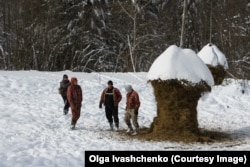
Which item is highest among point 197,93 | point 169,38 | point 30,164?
point 169,38

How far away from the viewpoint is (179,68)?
544 inches

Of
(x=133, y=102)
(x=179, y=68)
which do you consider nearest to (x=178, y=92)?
(x=179, y=68)

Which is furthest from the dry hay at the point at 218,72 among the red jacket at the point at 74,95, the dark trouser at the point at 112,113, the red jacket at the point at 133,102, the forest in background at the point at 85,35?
the red jacket at the point at 74,95

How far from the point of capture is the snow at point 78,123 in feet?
39.6

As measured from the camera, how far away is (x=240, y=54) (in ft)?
99.4

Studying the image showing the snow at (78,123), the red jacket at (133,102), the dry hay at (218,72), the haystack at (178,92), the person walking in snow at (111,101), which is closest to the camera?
the snow at (78,123)

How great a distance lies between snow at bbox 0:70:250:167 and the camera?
1206 cm

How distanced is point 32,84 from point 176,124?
10255 mm

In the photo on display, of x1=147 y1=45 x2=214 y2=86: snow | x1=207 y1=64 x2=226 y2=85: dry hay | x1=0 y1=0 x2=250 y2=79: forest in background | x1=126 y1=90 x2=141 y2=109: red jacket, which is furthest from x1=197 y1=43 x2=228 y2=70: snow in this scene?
x1=126 y1=90 x2=141 y2=109: red jacket

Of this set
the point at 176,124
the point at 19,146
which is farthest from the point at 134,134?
the point at 19,146

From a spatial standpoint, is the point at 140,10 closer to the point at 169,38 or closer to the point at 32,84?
the point at 169,38

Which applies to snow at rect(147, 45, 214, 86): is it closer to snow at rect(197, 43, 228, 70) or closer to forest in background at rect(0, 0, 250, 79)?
snow at rect(197, 43, 228, 70)

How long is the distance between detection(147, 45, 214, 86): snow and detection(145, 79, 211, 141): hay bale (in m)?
0.15

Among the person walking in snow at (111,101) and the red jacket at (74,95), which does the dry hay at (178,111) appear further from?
the red jacket at (74,95)
